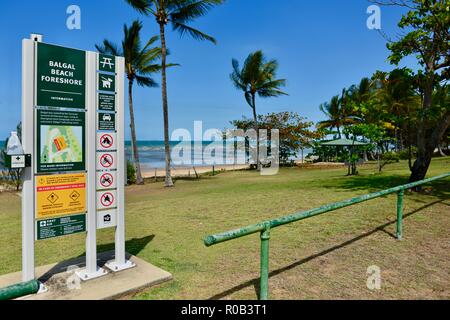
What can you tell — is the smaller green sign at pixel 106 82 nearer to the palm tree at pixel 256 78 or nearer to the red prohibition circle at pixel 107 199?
the red prohibition circle at pixel 107 199

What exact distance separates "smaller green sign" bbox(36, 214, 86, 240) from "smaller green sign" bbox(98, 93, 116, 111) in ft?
4.16

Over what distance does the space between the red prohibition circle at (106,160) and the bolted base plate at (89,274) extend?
4.02 feet

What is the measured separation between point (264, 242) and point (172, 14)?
15.2 m

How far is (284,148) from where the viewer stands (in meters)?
28.7

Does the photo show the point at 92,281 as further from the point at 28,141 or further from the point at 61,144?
the point at 28,141

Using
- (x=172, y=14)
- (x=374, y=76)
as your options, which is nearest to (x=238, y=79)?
(x=172, y=14)

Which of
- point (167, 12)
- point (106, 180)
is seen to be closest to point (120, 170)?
point (106, 180)

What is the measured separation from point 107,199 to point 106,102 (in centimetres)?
115

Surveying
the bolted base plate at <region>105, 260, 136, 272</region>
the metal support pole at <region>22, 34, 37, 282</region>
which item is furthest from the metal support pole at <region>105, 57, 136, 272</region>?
the metal support pole at <region>22, 34, 37, 282</region>

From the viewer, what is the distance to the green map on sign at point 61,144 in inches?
130

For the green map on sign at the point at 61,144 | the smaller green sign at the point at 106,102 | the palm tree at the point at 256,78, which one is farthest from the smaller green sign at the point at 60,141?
the palm tree at the point at 256,78

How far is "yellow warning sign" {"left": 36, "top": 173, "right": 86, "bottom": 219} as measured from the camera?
3289 millimetres

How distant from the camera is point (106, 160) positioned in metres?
3.75
